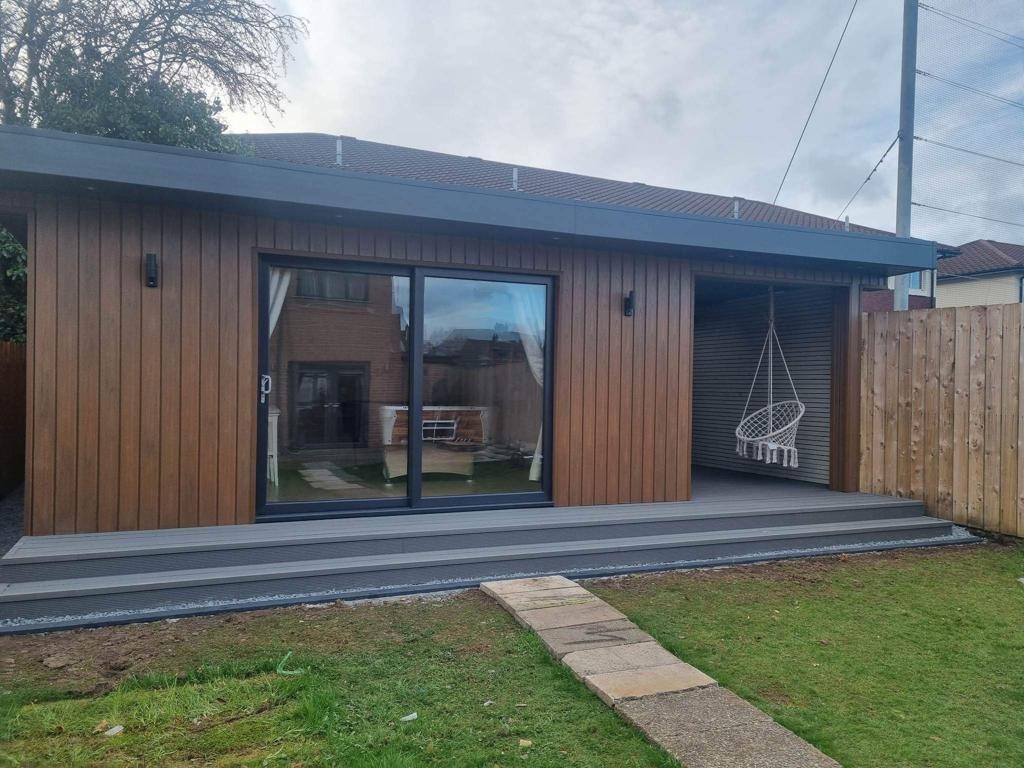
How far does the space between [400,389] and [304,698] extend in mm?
2554

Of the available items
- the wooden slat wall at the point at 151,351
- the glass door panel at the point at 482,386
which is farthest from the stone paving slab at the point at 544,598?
the wooden slat wall at the point at 151,351

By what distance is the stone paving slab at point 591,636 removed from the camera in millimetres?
3043

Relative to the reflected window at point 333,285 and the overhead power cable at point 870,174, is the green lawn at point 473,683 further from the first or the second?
the overhead power cable at point 870,174

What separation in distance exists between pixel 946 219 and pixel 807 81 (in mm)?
3121

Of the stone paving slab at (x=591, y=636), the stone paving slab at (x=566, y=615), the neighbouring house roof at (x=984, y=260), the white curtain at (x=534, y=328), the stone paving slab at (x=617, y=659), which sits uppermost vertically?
Result: the neighbouring house roof at (x=984, y=260)

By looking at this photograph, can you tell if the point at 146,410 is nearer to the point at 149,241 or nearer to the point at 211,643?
the point at 149,241

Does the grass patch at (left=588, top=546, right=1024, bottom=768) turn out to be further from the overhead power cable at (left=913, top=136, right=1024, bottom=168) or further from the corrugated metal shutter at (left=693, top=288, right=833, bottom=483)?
the overhead power cable at (left=913, top=136, right=1024, bottom=168)

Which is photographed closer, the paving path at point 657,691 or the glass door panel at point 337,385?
the paving path at point 657,691

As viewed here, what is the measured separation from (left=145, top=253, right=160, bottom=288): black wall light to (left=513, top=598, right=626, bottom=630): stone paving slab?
9.56 ft

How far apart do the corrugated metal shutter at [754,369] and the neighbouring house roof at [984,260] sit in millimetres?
11391

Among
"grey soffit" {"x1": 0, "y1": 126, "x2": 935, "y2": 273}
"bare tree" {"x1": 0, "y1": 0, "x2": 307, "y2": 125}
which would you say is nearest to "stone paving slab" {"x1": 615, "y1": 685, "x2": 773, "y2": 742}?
"grey soffit" {"x1": 0, "y1": 126, "x2": 935, "y2": 273}

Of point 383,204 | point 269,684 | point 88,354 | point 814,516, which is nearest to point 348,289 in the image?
point 383,204

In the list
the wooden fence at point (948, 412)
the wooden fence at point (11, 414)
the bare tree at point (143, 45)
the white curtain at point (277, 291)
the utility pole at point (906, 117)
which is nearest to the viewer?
the white curtain at point (277, 291)

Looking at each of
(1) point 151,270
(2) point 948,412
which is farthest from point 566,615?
(2) point 948,412
